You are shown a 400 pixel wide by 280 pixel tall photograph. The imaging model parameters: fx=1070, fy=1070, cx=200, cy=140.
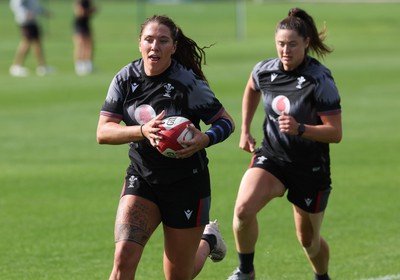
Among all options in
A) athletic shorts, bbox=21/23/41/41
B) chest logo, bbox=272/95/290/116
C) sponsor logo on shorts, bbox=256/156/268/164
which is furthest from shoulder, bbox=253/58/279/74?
athletic shorts, bbox=21/23/41/41

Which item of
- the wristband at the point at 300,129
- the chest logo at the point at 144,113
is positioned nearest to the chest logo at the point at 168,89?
the chest logo at the point at 144,113

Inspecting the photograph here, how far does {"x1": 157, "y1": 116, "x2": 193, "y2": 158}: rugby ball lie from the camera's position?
710 centimetres

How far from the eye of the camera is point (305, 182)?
9.02m

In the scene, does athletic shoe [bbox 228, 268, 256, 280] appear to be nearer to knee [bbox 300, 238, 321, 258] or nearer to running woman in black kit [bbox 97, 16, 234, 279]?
knee [bbox 300, 238, 321, 258]

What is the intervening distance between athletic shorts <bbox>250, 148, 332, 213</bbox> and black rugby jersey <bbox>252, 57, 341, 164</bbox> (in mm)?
61

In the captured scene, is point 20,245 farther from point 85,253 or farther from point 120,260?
point 120,260

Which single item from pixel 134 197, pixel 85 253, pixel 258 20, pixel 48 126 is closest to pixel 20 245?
pixel 85 253

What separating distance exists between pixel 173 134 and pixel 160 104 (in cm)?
41

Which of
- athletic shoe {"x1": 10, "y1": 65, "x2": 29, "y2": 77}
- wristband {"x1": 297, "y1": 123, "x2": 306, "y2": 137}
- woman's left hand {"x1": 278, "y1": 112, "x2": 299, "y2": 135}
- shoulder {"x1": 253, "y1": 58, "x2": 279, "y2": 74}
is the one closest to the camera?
woman's left hand {"x1": 278, "y1": 112, "x2": 299, "y2": 135}

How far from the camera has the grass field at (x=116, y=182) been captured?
1002cm

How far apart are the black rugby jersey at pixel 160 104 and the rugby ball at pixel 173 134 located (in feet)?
0.78

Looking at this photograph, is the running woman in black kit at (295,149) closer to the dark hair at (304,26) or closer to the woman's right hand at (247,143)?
the dark hair at (304,26)

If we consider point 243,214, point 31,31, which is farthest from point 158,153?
point 31,31

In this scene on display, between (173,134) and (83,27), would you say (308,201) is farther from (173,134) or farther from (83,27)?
(83,27)
